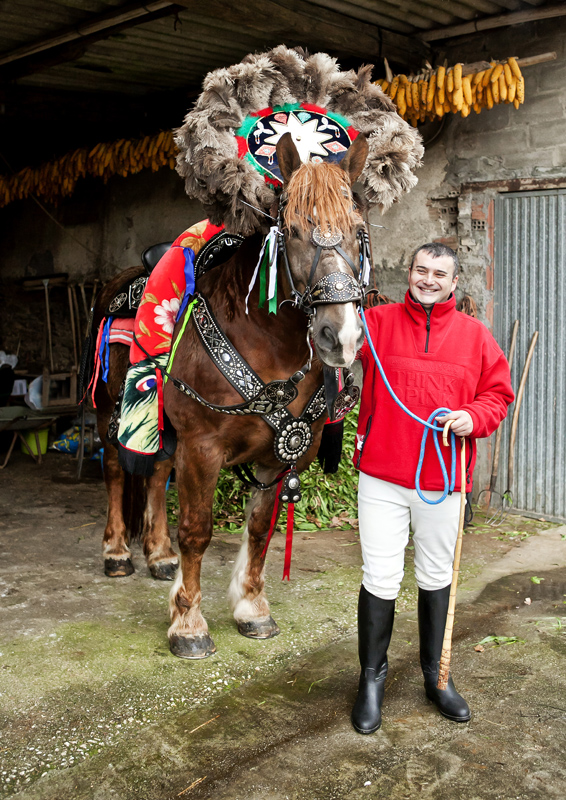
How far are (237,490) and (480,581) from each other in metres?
2.21

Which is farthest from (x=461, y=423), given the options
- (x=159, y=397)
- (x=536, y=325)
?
(x=536, y=325)

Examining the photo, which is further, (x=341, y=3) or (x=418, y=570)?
(x=341, y=3)

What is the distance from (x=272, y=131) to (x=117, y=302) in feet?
6.20

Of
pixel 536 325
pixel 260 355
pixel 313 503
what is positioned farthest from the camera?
pixel 313 503

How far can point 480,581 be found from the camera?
4.36 metres

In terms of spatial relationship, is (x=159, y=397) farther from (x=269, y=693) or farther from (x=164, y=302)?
(x=269, y=693)

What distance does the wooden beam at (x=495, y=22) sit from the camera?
194 inches

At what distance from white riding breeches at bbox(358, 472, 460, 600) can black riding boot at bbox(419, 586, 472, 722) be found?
0.06 m

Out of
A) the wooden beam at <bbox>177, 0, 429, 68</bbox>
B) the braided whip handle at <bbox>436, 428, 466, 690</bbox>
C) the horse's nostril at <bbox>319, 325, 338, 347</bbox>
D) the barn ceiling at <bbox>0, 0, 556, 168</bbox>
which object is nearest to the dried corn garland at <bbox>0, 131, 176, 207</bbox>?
the barn ceiling at <bbox>0, 0, 556, 168</bbox>

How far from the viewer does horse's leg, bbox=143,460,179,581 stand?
432 cm

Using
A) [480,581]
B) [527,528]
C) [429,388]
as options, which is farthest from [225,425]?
[527,528]

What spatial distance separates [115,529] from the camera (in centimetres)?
447

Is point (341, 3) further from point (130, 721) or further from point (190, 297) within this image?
point (130, 721)

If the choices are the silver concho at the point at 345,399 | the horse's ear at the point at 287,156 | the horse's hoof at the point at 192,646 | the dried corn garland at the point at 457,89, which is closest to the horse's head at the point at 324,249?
the horse's ear at the point at 287,156
